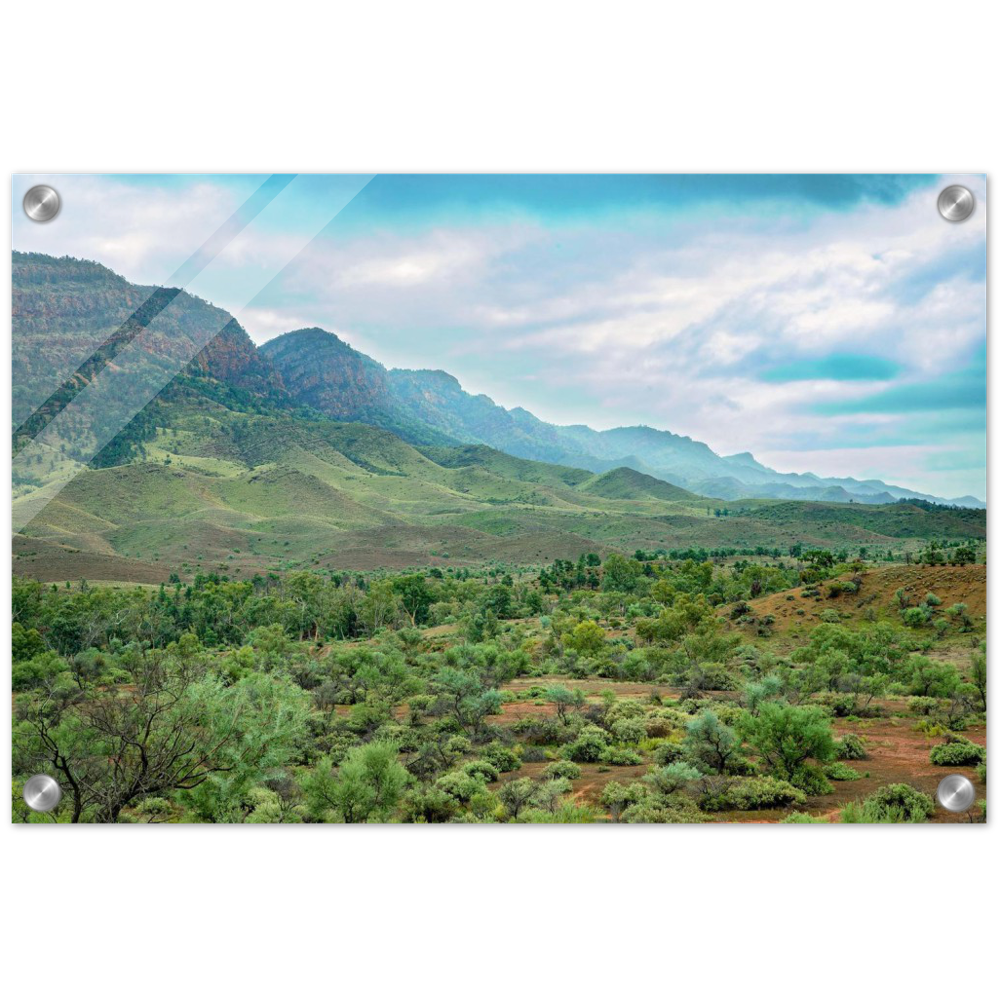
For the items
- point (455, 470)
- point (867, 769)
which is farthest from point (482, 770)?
point (455, 470)

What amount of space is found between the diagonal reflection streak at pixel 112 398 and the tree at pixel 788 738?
21.6 ft

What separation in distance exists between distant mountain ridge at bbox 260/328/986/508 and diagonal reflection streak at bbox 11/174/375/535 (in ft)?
4.80

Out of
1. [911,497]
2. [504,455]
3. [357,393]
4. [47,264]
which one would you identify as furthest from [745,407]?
[47,264]

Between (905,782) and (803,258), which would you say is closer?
(905,782)

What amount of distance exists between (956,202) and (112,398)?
7.23 m

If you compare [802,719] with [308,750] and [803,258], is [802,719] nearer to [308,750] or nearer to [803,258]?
[803,258]

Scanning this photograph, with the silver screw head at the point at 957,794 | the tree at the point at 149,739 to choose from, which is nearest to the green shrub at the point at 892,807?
the silver screw head at the point at 957,794

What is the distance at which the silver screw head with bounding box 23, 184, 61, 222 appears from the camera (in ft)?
17.5

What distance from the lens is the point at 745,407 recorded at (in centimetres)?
805

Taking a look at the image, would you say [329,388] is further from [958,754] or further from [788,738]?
[958,754]

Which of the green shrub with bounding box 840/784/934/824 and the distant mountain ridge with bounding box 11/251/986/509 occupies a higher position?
the distant mountain ridge with bounding box 11/251/986/509

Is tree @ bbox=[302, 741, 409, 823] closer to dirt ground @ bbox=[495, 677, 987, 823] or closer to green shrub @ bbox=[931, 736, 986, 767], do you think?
dirt ground @ bbox=[495, 677, 987, 823]

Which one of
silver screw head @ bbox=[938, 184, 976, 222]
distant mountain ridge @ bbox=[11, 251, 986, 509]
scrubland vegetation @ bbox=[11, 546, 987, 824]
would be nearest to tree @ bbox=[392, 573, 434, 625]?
scrubland vegetation @ bbox=[11, 546, 987, 824]

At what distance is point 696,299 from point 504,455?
10.9ft
